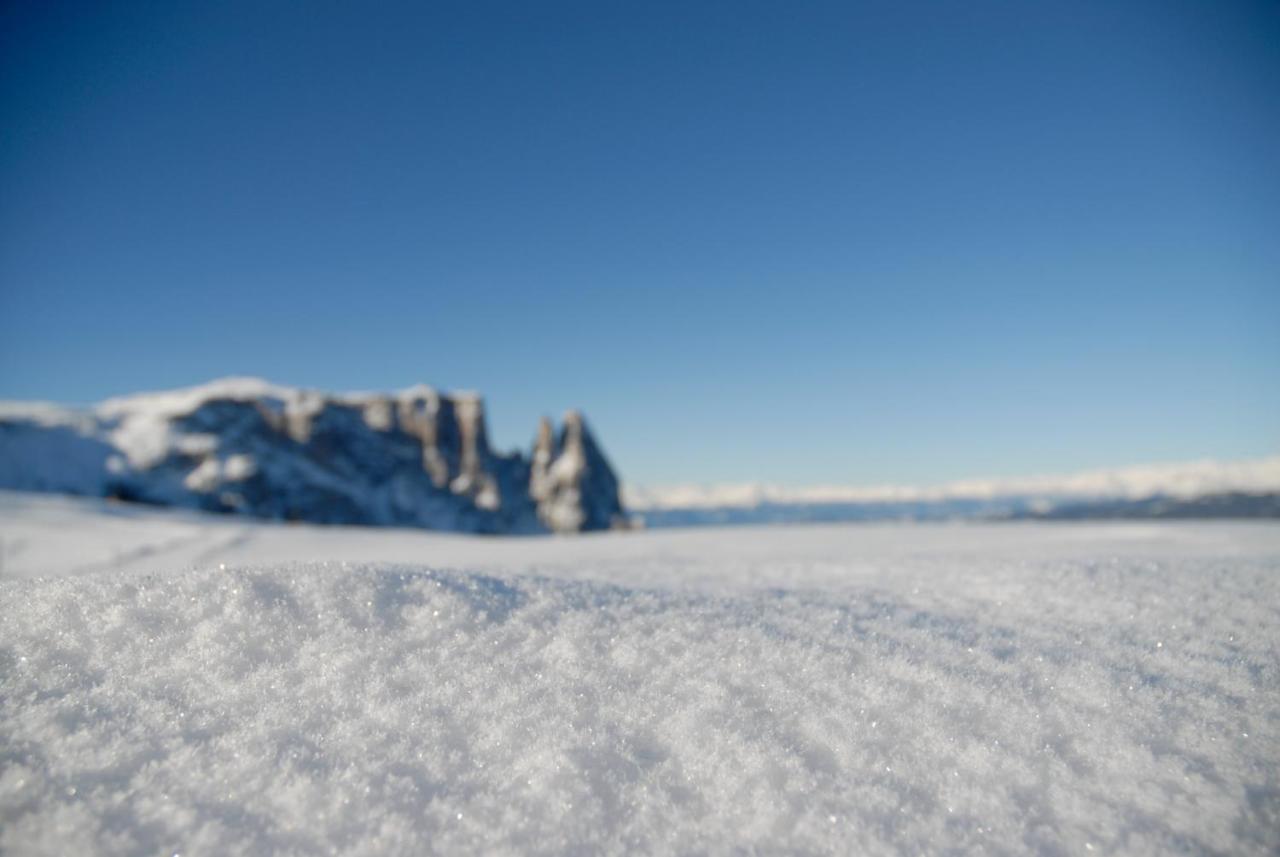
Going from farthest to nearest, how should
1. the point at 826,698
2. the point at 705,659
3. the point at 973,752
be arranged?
the point at 705,659
the point at 826,698
the point at 973,752

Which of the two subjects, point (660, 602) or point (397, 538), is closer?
point (660, 602)

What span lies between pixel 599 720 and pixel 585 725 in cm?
4

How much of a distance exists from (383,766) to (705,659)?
94 cm

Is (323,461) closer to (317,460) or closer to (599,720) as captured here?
(317,460)

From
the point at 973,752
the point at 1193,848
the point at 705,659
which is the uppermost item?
the point at 705,659

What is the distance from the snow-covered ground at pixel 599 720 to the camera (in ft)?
4.58

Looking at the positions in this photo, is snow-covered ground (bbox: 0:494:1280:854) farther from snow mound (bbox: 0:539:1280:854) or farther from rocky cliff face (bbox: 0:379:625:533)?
rocky cliff face (bbox: 0:379:625:533)

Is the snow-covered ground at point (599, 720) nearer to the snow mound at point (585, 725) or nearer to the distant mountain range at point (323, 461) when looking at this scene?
the snow mound at point (585, 725)

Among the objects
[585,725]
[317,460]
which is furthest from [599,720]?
[317,460]

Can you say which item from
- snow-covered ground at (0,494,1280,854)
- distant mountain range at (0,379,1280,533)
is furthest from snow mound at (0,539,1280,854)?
distant mountain range at (0,379,1280,533)

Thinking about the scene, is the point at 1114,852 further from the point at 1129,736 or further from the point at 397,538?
the point at 397,538

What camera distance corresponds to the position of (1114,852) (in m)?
1.38

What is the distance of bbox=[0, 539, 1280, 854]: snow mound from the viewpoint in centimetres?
140

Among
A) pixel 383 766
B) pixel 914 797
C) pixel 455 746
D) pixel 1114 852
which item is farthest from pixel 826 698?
pixel 383 766
